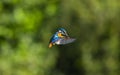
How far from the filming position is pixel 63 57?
405 centimetres

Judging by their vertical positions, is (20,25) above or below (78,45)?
above

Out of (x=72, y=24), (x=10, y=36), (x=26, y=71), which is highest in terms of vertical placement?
(x=10, y=36)

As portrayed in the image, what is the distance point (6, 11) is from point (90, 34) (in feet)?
2.18

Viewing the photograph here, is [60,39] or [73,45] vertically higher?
[73,45]

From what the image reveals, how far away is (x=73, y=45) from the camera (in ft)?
13.2

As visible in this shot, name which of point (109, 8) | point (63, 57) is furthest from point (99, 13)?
point (63, 57)

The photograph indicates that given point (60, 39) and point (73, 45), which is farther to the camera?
point (73, 45)

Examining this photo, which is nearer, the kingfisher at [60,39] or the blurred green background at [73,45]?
the kingfisher at [60,39]

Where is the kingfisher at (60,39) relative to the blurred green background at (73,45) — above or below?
below

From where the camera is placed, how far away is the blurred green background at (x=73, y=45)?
3.82 metres

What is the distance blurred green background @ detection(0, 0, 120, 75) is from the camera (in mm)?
3820

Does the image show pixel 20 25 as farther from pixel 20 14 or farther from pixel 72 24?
pixel 72 24

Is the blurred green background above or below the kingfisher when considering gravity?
above

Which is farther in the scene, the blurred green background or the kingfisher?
the blurred green background
